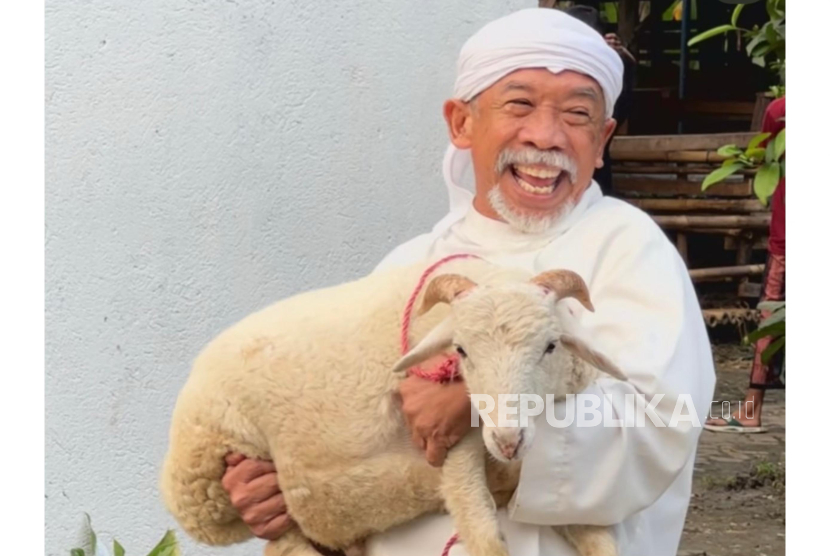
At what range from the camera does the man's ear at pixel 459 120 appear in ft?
7.57

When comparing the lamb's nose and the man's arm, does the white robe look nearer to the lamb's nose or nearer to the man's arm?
the man's arm

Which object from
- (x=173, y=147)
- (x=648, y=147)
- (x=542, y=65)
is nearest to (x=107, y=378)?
(x=173, y=147)

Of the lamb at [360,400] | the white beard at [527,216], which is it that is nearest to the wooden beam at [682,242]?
the white beard at [527,216]

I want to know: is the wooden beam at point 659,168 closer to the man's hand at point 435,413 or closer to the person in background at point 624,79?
the person in background at point 624,79

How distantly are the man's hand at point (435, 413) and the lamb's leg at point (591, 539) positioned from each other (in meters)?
0.30

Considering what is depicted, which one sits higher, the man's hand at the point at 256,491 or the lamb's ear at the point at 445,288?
the lamb's ear at the point at 445,288

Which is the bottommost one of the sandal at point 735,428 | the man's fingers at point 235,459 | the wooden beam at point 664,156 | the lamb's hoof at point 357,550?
the sandal at point 735,428

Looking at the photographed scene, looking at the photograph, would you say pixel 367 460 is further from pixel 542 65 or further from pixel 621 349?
pixel 542 65

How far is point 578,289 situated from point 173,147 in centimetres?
167

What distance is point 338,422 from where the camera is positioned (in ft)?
6.60

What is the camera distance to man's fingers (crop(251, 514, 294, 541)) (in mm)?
2105

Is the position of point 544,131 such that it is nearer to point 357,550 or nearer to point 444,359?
point 444,359

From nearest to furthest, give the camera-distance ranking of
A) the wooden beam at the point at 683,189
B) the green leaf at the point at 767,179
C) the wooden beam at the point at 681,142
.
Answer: the green leaf at the point at 767,179 < the wooden beam at the point at 681,142 < the wooden beam at the point at 683,189

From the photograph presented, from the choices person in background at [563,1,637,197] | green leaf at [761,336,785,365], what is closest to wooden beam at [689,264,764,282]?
person in background at [563,1,637,197]
